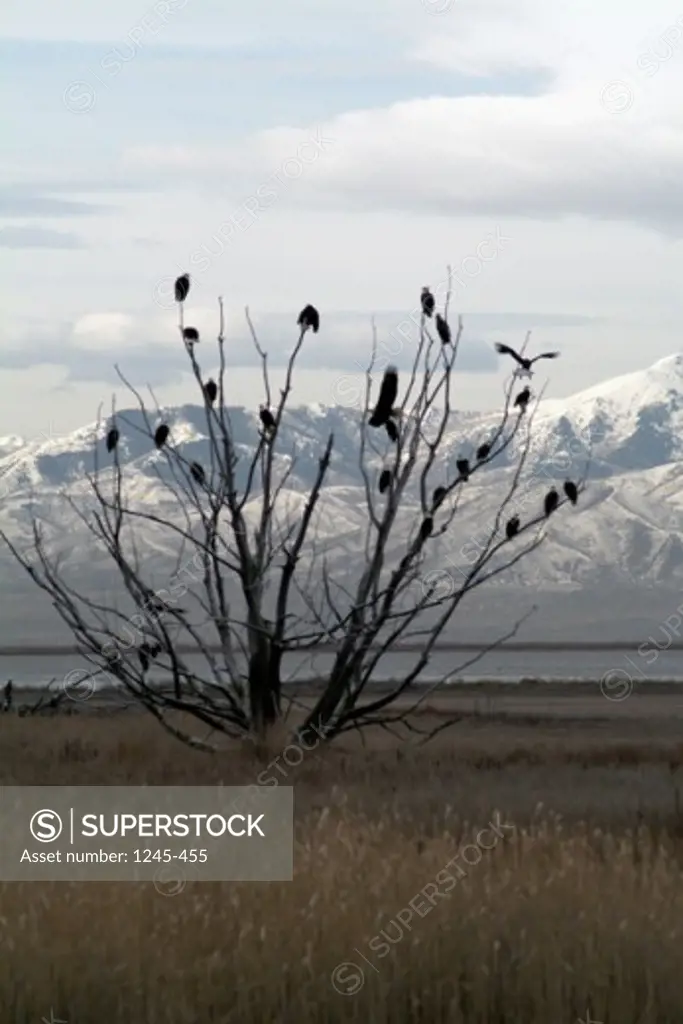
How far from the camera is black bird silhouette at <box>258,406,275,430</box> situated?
1681 cm

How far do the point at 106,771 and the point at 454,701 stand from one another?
39579mm

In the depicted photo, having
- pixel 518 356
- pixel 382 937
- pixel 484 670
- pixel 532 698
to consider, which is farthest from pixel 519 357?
pixel 484 670

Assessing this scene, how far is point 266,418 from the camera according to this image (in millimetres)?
16859

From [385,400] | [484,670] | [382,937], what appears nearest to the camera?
[382,937]

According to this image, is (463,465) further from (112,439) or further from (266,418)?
(112,439)

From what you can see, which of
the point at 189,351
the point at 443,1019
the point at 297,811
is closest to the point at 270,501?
the point at 189,351

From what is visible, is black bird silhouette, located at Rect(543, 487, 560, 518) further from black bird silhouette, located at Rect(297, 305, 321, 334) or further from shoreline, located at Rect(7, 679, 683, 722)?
shoreline, located at Rect(7, 679, 683, 722)

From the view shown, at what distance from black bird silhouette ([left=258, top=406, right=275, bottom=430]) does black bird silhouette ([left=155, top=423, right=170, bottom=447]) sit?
1113 mm

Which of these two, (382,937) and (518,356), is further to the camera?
(518,356)

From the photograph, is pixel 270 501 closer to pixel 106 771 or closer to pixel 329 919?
pixel 106 771

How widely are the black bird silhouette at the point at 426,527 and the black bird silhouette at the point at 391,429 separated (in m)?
0.79

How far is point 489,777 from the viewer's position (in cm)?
1623

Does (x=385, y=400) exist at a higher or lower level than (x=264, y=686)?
higher

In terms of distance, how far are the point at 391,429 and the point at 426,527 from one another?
0.93m
